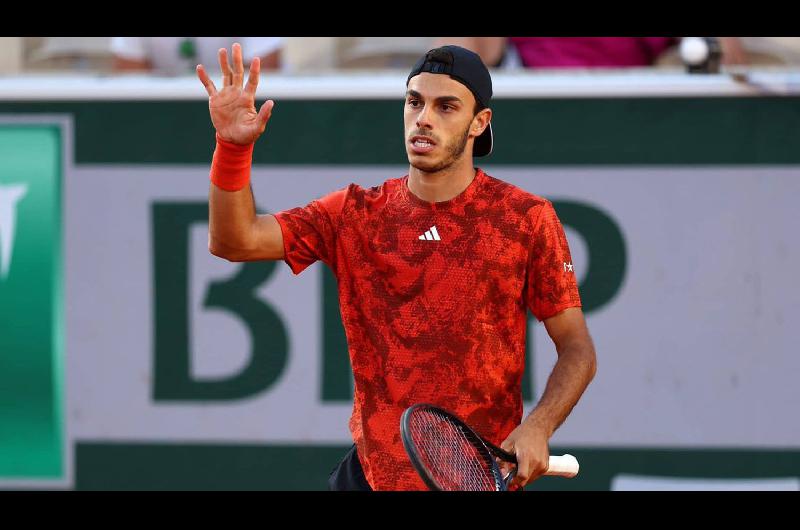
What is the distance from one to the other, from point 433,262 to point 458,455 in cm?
58

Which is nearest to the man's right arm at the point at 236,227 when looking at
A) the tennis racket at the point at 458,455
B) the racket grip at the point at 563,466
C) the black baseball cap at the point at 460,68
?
the black baseball cap at the point at 460,68

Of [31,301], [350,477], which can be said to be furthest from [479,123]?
[31,301]

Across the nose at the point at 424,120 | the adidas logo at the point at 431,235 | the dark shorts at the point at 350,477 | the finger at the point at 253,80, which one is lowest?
the dark shorts at the point at 350,477

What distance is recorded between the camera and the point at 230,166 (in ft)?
11.8

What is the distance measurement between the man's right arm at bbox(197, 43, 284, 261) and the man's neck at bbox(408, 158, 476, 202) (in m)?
0.48

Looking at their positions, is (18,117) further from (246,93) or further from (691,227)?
(691,227)

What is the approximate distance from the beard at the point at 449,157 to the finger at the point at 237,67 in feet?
1.72

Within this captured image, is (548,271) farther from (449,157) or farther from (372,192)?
(372,192)

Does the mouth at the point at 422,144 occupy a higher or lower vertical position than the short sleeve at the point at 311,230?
higher

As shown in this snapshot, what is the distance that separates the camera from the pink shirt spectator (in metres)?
6.17

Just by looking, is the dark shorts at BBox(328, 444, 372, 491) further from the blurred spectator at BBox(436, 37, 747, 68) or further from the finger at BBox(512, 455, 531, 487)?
the blurred spectator at BBox(436, 37, 747, 68)

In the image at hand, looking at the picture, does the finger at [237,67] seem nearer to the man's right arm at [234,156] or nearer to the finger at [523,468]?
the man's right arm at [234,156]

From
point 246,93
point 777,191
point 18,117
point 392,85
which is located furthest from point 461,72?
point 18,117

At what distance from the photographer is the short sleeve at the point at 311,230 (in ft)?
12.5
